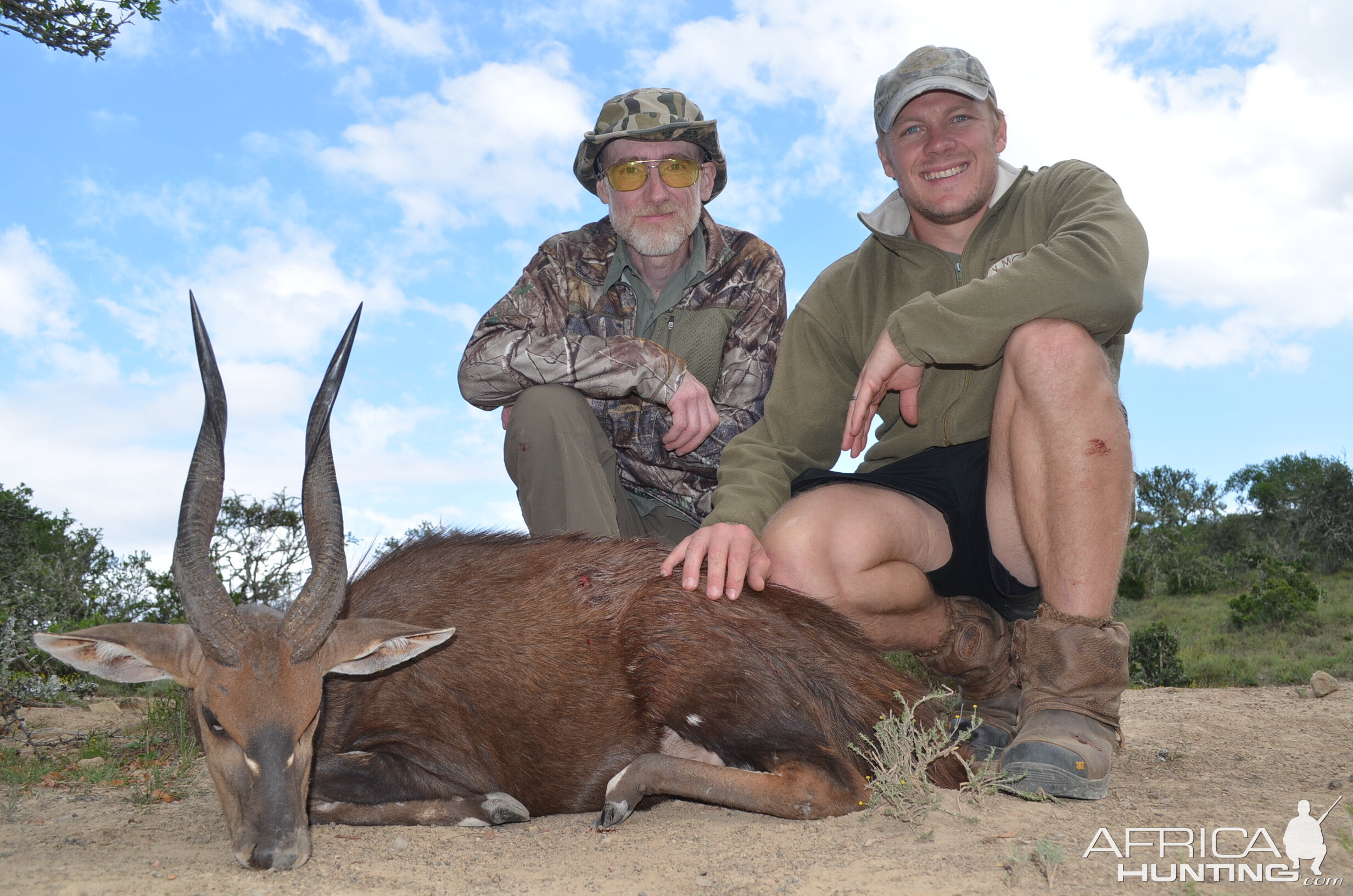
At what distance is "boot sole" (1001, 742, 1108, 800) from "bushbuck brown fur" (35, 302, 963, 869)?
0.36 meters

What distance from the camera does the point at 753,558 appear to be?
4047 mm

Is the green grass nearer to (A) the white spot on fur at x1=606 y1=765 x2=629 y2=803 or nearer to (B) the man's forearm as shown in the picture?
(B) the man's forearm

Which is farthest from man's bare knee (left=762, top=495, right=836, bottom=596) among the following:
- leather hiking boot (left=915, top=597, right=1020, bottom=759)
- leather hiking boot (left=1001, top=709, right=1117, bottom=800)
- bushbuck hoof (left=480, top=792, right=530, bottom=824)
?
bushbuck hoof (left=480, top=792, right=530, bottom=824)

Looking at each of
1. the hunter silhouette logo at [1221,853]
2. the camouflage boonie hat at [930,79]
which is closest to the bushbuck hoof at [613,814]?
the hunter silhouette logo at [1221,853]

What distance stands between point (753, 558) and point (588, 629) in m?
0.71

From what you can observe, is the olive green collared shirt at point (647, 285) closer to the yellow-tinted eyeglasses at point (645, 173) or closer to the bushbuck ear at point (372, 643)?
the yellow-tinted eyeglasses at point (645, 173)

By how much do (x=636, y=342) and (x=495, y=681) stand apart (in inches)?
89.1

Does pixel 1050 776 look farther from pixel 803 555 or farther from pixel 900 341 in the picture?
pixel 900 341

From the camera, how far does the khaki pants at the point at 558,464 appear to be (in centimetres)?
533

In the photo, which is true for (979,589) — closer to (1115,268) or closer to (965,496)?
(965,496)

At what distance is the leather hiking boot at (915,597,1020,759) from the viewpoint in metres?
4.72

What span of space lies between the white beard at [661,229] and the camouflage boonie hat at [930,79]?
4.56 feet

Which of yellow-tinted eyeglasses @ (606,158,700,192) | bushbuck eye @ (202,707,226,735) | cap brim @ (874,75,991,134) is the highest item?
yellow-tinted eyeglasses @ (606,158,700,192)

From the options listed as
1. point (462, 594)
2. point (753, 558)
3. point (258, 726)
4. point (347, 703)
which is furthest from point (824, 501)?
point (258, 726)
